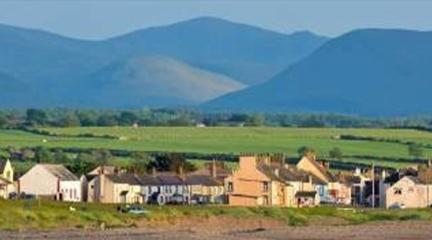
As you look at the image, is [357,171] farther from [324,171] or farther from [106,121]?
[106,121]

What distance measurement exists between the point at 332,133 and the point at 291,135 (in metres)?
5.50

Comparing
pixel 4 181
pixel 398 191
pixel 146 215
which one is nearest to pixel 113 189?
pixel 4 181

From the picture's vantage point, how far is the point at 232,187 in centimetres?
7338

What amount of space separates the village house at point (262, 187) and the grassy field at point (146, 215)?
436 centimetres

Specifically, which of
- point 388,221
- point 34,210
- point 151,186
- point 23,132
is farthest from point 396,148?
point 34,210

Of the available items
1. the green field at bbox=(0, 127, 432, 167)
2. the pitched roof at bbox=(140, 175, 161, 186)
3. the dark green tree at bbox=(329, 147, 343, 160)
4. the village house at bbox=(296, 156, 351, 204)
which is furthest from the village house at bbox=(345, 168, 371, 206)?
the dark green tree at bbox=(329, 147, 343, 160)

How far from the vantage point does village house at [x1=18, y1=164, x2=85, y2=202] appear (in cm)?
7438

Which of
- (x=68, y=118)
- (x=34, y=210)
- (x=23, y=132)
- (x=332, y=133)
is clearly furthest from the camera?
(x=68, y=118)

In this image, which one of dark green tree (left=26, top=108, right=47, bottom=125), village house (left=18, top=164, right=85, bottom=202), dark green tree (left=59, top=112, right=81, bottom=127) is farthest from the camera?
dark green tree (left=26, top=108, right=47, bottom=125)

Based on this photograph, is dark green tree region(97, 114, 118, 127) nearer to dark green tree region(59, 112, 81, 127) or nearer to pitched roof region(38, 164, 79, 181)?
dark green tree region(59, 112, 81, 127)

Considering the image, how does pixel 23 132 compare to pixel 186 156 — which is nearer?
pixel 186 156

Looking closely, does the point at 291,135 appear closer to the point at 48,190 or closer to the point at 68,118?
the point at 68,118

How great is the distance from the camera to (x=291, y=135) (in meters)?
132

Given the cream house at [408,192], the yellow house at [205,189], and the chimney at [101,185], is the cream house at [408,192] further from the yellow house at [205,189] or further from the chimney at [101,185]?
the chimney at [101,185]
